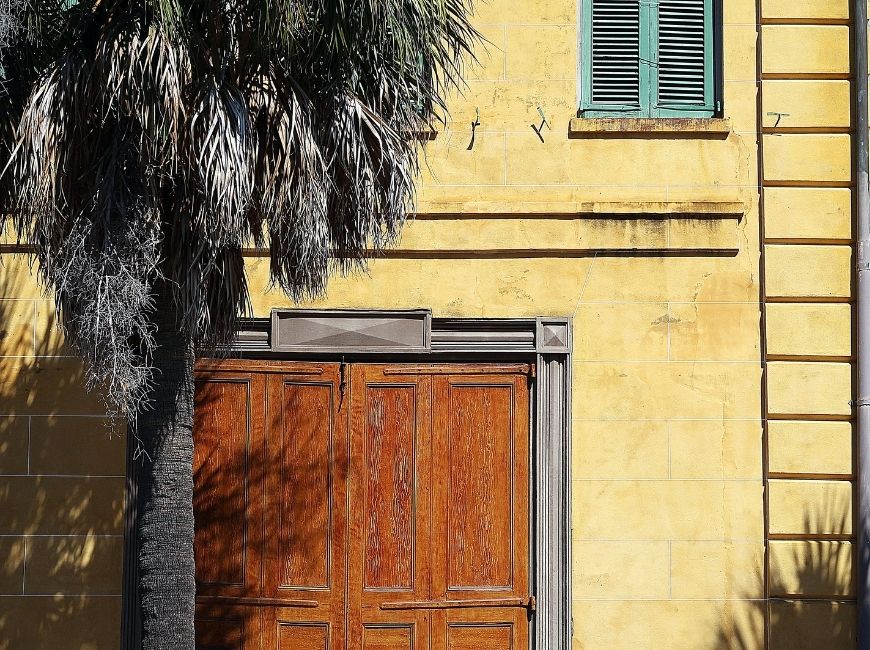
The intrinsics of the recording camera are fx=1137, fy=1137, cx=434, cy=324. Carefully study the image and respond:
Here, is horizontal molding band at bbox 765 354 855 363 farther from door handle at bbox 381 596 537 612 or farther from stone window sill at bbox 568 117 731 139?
door handle at bbox 381 596 537 612

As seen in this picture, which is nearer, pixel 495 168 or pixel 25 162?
pixel 25 162

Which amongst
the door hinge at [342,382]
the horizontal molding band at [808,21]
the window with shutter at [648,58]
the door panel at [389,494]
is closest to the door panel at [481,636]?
the door panel at [389,494]

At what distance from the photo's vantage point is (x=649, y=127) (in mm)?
8820

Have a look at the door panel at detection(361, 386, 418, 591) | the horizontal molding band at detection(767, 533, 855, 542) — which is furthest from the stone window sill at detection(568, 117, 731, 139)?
the horizontal molding band at detection(767, 533, 855, 542)

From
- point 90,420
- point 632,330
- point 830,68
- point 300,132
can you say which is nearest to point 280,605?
point 90,420

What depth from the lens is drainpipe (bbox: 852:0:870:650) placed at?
8492mm

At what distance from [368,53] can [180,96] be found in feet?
3.63

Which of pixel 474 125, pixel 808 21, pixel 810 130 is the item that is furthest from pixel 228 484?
pixel 808 21

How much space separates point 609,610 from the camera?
8594 mm

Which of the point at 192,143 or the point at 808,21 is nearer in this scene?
the point at 192,143

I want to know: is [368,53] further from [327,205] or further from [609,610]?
[609,610]

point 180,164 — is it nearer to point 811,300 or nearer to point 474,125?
point 474,125

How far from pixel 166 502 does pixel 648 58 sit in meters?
5.23

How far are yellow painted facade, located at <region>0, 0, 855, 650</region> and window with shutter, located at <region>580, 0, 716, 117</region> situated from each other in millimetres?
201
